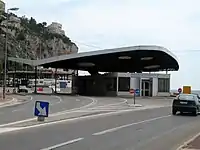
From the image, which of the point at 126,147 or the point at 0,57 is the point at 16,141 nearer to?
the point at 126,147

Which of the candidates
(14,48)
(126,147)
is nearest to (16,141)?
(126,147)

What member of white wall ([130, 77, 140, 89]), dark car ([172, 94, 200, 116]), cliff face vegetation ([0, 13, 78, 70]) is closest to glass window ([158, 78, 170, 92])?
white wall ([130, 77, 140, 89])

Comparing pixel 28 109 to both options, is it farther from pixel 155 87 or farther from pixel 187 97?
pixel 155 87

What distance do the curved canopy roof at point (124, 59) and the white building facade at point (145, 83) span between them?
10.2 feet

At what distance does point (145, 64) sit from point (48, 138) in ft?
244

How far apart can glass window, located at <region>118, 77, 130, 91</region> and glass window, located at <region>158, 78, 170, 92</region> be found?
6695mm

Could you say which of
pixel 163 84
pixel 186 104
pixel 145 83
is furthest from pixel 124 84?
pixel 186 104

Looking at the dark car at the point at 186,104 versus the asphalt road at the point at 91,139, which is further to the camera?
the dark car at the point at 186,104

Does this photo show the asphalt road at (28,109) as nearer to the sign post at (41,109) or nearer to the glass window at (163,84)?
the sign post at (41,109)

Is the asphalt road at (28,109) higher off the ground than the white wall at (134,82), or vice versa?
the white wall at (134,82)

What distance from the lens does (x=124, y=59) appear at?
79.1 meters

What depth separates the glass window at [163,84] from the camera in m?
79.6

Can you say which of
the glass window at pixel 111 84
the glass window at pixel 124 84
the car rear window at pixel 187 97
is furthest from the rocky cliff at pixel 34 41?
the car rear window at pixel 187 97

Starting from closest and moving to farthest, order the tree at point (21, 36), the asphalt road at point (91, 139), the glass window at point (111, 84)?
the asphalt road at point (91, 139), the glass window at point (111, 84), the tree at point (21, 36)
